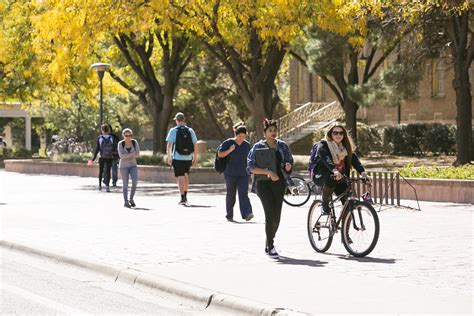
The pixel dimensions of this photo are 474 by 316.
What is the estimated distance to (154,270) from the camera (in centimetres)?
1178

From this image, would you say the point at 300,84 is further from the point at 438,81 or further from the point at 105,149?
the point at 105,149

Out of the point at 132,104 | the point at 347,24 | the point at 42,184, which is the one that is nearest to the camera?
the point at 347,24

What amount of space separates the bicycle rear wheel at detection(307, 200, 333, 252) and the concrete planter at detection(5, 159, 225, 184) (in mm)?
15024

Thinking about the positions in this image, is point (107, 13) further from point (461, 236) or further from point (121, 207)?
point (461, 236)

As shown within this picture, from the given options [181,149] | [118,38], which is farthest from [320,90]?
[181,149]

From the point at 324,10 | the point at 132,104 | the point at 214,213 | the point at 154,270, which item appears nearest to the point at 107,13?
the point at 324,10

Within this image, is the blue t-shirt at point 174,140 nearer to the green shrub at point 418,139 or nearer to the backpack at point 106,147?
the backpack at point 106,147

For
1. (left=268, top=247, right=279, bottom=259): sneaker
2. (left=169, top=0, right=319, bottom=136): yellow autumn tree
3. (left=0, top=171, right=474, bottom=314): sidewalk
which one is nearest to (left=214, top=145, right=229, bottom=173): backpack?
(left=0, top=171, right=474, bottom=314): sidewalk

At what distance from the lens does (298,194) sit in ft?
75.8

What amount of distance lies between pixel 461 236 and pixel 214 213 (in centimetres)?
617

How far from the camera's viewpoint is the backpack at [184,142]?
73.0 ft

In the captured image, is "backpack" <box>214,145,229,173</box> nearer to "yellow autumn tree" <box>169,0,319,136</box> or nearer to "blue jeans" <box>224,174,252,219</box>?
"blue jeans" <box>224,174,252,219</box>

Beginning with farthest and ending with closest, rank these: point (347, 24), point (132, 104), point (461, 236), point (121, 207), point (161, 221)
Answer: point (132, 104) → point (347, 24) → point (121, 207) → point (161, 221) → point (461, 236)

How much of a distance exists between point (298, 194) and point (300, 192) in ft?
0.46
